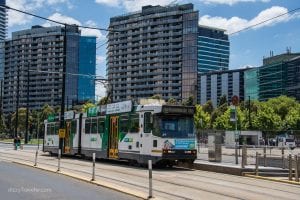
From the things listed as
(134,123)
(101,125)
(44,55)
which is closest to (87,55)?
(44,55)

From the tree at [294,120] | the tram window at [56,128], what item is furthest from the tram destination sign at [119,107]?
the tree at [294,120]

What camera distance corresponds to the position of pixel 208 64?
616 feet

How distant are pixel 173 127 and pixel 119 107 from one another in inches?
186

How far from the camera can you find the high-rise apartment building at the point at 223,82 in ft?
610

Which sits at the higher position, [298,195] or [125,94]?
[125,94]

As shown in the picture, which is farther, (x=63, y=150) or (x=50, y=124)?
(x=50, y=124)

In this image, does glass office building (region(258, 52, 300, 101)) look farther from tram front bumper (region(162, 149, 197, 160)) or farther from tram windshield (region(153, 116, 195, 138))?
tram front bumper (region(162, 149, 197, 160))

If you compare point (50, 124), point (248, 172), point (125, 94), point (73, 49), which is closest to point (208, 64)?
point (125, 94)

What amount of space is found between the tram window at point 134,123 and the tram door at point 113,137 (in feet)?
6.54

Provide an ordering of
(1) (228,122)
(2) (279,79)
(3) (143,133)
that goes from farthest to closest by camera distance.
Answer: (2) (279,79), (1) (228,122), (3) (143,133)

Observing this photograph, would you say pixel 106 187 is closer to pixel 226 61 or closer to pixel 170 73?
pixel 170 73

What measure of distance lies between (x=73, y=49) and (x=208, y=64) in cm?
12259

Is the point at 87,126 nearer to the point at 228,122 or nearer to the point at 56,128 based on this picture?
the point at 56,128

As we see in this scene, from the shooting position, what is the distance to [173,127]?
90.0 ft
